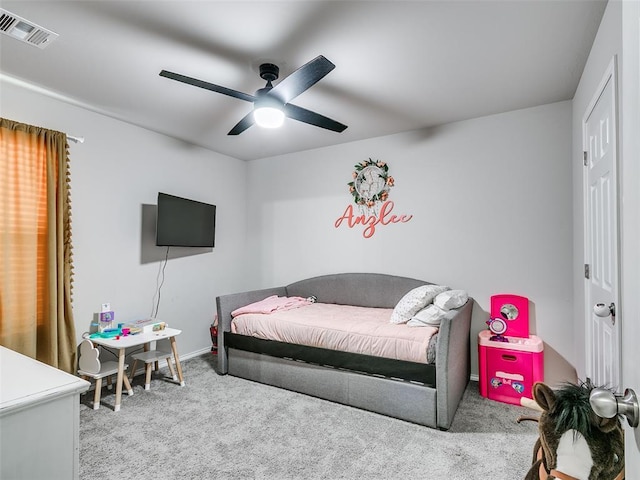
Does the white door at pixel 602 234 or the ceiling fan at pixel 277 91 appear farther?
the ceiling fan at pixel 277 91

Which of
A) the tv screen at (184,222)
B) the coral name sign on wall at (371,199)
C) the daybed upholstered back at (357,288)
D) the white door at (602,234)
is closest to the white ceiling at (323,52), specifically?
the white door at (602,234)

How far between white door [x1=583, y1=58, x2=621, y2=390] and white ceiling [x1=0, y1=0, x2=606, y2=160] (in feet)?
1.57

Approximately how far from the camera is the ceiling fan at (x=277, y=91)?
184 cm

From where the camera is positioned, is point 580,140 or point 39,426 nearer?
point 39,426

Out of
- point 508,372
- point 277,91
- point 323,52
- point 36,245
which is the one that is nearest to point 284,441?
point 508,372

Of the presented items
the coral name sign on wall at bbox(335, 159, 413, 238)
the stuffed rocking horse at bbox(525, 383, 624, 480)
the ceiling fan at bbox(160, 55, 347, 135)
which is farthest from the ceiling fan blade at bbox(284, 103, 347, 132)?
the stuffed rocking horse at bbox(525, 383, 624, 480)

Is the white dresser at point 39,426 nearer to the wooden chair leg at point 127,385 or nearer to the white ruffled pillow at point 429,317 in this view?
the wooden chair leg at point 127,385

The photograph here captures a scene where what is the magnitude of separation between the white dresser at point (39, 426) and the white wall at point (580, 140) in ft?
8.63

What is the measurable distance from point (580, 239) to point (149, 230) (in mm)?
3784

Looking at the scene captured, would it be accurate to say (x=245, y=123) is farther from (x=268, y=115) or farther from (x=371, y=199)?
(x=371, y=199)

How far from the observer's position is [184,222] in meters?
3.60

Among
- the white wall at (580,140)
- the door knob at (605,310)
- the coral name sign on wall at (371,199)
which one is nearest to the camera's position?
the door knob at (605,310)

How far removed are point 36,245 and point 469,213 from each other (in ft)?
12.0

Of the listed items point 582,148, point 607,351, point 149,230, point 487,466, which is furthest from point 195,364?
point 582,148
